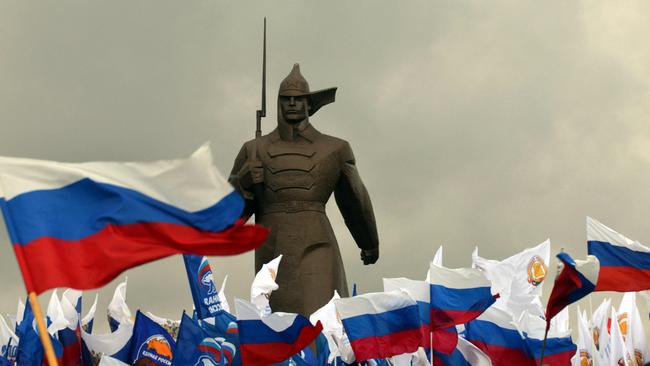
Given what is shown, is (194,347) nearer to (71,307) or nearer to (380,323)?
(380,323)

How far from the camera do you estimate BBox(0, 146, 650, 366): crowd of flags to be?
497 inches

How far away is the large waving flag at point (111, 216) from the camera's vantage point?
1253cm

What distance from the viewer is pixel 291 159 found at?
2394 cm

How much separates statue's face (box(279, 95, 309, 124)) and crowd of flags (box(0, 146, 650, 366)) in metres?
2.93

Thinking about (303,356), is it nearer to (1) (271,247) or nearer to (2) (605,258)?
(1) (271,247)

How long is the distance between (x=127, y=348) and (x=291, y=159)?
4.75 meters

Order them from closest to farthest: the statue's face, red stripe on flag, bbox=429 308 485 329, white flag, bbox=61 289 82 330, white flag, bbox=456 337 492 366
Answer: red stripe on flag, bbox=429 308 485 329
white flag, bbox=456 337 492 366
white flag, bbox=61 289 82 330
the statue's face

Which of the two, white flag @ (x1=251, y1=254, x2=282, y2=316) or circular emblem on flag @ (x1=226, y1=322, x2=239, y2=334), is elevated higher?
white flag @ (x1=251, y1=254, x2=282, y2=316)

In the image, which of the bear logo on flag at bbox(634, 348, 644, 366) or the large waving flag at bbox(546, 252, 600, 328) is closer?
the large waving flag at bbox(546, 252, 600, 328)

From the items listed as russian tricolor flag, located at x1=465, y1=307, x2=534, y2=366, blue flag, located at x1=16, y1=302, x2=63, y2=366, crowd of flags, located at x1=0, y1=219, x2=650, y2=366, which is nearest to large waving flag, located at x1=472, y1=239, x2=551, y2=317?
crowd of flags, located at x1=0, y1=219, x2=650, y2=366

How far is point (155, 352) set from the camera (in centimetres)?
2173

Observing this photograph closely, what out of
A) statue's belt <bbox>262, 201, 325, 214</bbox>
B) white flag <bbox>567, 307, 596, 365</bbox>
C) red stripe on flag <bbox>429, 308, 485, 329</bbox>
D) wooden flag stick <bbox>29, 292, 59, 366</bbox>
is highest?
wooden flag stick <bbox>29, 292, 59, 366</bbox>

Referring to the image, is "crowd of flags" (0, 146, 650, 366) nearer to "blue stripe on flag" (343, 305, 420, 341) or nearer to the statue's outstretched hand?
"blue stripe on flag" (343, 305, 420, 341)

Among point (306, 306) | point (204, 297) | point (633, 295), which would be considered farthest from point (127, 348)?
point (633, 295)
